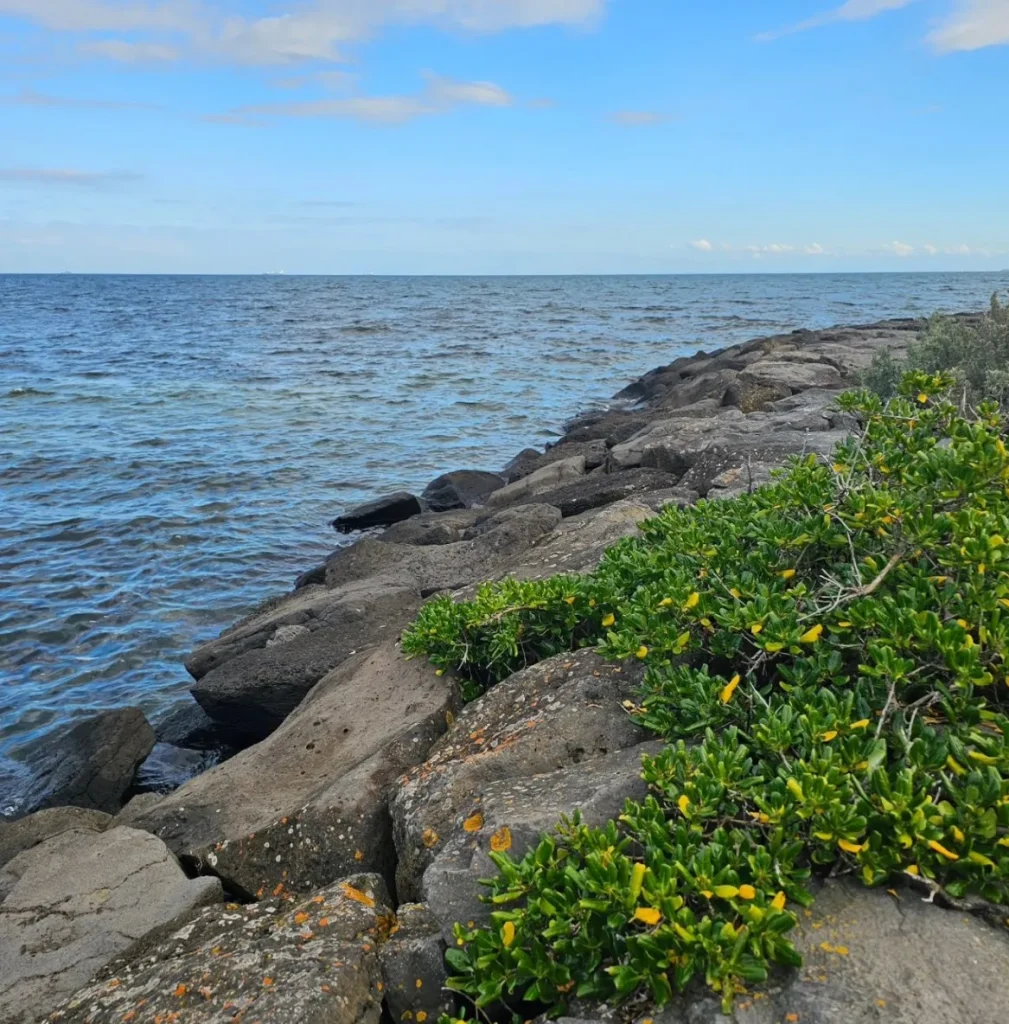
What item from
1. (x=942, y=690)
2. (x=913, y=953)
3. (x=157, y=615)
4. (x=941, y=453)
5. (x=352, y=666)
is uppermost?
(x=941, y=453)

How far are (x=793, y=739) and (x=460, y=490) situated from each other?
41.1 ft

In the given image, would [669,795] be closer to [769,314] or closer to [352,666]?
[352,666]

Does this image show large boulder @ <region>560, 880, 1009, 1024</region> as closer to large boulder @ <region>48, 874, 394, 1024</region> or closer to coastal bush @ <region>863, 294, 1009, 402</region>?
large boulder @ <region>48, 874, 394, 1024</region>

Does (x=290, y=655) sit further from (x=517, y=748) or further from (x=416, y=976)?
(x=416, y=976)

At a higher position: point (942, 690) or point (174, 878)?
point (942, 690)

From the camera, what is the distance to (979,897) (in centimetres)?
263

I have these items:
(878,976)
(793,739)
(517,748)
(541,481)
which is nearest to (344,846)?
(517,748)

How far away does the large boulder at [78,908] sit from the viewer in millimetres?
4137

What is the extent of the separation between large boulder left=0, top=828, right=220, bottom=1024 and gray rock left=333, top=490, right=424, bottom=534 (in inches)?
374

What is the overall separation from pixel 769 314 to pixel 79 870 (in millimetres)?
57041

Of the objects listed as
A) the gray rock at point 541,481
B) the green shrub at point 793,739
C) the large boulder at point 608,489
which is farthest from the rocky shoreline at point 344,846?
the gray rock at point 541,481

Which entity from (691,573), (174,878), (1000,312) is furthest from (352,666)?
(1000,312)

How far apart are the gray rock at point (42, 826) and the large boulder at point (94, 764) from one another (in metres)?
0.86

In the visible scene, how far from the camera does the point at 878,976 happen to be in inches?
97.1
